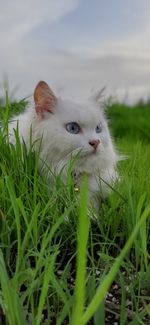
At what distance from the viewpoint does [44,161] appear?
2.01 meters

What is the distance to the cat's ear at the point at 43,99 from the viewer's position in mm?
2156

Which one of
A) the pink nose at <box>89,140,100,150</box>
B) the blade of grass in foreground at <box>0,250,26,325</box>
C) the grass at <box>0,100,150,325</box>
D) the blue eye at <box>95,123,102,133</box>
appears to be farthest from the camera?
the blue eye at <box>95,123,102,133</box>

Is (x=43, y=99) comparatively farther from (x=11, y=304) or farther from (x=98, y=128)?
(x=11, y=304)

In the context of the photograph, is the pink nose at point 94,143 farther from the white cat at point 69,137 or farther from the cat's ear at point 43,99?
the cat's ear at point 43,99

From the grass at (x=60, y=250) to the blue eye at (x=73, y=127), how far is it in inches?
8.9

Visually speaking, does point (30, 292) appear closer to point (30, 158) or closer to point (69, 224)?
point (69, 224)

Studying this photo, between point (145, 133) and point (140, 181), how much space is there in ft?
12.6

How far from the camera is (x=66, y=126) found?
2162 mm

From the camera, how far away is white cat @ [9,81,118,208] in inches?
83.7

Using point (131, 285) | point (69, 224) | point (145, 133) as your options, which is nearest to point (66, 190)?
point (69, 224)

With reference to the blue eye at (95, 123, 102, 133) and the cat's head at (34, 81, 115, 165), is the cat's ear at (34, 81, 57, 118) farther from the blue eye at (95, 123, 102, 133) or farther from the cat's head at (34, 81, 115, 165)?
the blue eye at (95, 123, 102, 133)

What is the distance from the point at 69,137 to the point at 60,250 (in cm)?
60

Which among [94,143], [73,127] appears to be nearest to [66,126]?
[73,127]

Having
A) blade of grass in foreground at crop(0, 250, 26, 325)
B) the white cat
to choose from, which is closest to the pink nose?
the white cat
